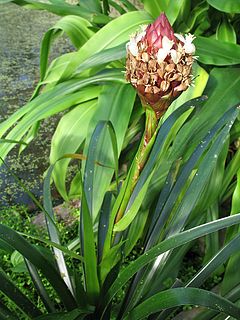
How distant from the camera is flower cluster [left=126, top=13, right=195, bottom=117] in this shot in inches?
24.5

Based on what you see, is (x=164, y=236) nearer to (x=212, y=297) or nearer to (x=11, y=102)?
(x=212, y=297)

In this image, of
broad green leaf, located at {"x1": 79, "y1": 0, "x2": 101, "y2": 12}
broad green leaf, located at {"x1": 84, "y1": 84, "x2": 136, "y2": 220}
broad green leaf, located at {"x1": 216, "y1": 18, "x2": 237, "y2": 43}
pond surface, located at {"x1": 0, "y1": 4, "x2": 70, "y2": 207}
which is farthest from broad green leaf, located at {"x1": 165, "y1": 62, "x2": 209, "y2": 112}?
pond surface, located at {"x1": 0, "y1": 4, "x2": 70, "y2": 207}

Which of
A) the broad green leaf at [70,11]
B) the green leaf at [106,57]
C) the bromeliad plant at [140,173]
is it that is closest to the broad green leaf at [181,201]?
the bromeliad plant at [140,173]

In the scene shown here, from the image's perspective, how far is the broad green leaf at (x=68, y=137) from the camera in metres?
1.34

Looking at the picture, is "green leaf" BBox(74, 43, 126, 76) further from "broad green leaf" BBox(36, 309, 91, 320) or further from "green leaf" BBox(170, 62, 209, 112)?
"broad green leaf" BBox(36, 309, 91, 320)

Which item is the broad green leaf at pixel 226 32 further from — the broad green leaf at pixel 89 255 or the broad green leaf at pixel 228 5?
the broad green leaf at pixel 89 255

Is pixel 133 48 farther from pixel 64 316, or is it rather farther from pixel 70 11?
pixel 70 11

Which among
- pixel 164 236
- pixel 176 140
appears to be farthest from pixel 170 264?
pixel 176 140

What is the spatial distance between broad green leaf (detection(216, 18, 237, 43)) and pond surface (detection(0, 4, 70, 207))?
0.93 metres

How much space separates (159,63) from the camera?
0.62 m

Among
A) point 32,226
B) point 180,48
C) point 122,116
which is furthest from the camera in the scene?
point 32,226

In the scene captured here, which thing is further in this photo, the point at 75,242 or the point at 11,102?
the point at 11,102

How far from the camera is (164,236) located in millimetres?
904

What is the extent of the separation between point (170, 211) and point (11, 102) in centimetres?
184
